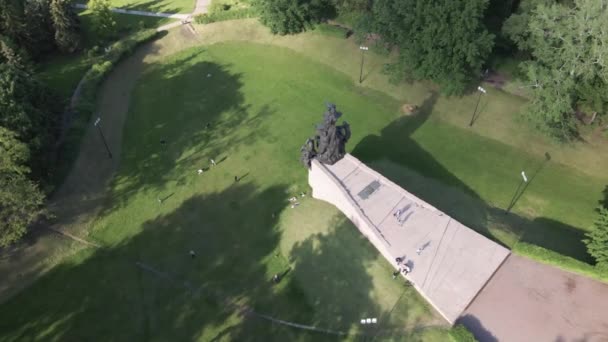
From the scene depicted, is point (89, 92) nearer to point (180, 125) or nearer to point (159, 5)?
point (180, 125)

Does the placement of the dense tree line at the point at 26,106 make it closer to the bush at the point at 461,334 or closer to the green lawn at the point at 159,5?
the green lawn at the point at 159,5

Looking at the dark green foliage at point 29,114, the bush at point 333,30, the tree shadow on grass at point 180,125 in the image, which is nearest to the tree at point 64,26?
the tree shadow on grass at point 180,125

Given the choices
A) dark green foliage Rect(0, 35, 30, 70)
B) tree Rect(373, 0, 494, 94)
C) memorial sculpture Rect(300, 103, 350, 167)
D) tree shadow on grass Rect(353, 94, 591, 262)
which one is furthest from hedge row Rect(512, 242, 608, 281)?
dark green foliage Rect(0, 35, 30, 70)

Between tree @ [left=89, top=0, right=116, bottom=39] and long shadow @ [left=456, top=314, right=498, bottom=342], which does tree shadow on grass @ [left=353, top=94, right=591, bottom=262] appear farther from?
tree @ [left=89, top=0, right=116, bottom=39]

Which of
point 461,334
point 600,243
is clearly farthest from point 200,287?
point 600,243

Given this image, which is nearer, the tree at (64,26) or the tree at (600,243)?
the tree at (600,243)

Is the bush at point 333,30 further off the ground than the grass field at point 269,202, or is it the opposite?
the bush at point 333,30

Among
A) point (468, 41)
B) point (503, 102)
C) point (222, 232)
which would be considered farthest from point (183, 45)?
point (503, 102)
